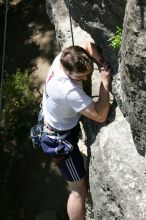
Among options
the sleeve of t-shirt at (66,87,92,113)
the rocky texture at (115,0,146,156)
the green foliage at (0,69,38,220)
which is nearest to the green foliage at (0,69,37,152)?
the green foliage at (0,69,38,220)

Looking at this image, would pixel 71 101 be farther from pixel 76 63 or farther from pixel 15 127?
pixel 15 127

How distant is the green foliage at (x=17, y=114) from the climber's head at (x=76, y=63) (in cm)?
353

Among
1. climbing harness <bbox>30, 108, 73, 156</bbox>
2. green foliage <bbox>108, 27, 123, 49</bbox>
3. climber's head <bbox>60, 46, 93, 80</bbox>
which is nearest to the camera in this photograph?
green foliage <bbox>108, 27, 123, 49</bbox>

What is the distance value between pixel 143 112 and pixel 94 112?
27.0 inches

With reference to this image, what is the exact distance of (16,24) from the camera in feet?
31.6

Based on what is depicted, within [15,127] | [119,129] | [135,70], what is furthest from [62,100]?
[15,127]

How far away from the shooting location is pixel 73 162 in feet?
16.0

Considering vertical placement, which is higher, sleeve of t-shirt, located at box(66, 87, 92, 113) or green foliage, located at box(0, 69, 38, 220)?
sleeve of t-shirt, located at box(66, 87, 92, 113)

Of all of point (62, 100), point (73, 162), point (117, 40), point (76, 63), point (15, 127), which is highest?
point (117, 40)

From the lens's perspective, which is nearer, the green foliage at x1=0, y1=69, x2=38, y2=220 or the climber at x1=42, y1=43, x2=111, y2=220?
the climber at x1=42, y1=43, x2=111, y2=220

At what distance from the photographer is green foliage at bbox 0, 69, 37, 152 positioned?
7637 mm

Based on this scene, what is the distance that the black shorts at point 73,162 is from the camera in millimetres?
4777

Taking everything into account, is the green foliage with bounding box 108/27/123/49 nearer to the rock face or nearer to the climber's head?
the rock face

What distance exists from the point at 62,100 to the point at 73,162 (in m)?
0.86
